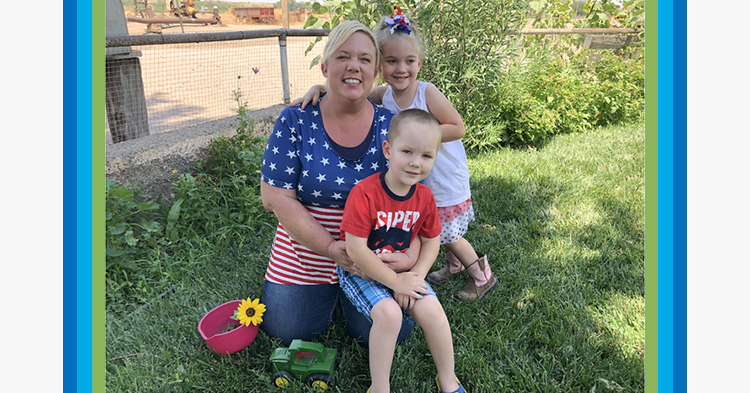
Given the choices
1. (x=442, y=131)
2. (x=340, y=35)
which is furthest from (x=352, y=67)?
(x=442, y=131)

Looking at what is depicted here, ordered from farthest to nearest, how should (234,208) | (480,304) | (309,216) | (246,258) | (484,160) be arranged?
(484,160) < (234,208) < (246,258) < (480,304) < (309,216)

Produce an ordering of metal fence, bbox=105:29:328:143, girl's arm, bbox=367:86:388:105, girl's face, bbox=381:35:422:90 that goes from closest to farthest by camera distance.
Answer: girl's face, bbox=381:35:422:90 < girl's arm, bbox=367:86:388:105 < metal fence, bbox=105:29:328:143

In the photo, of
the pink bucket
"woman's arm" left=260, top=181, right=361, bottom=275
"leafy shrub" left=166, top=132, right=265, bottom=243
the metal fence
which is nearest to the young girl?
"woman's arm" left=260, top=181, right=361, bottom=275

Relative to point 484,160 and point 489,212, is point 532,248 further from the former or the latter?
point 484,160

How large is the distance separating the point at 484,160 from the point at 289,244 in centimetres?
313

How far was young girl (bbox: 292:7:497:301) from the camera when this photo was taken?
7.50 ft

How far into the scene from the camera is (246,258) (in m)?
2.99

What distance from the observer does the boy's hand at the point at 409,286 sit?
1.79 metres

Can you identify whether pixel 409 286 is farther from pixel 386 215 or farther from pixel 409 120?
pixel 409 120

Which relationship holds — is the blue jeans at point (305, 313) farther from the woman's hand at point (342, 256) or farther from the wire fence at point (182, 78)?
the wire fence at point (182, 78)
